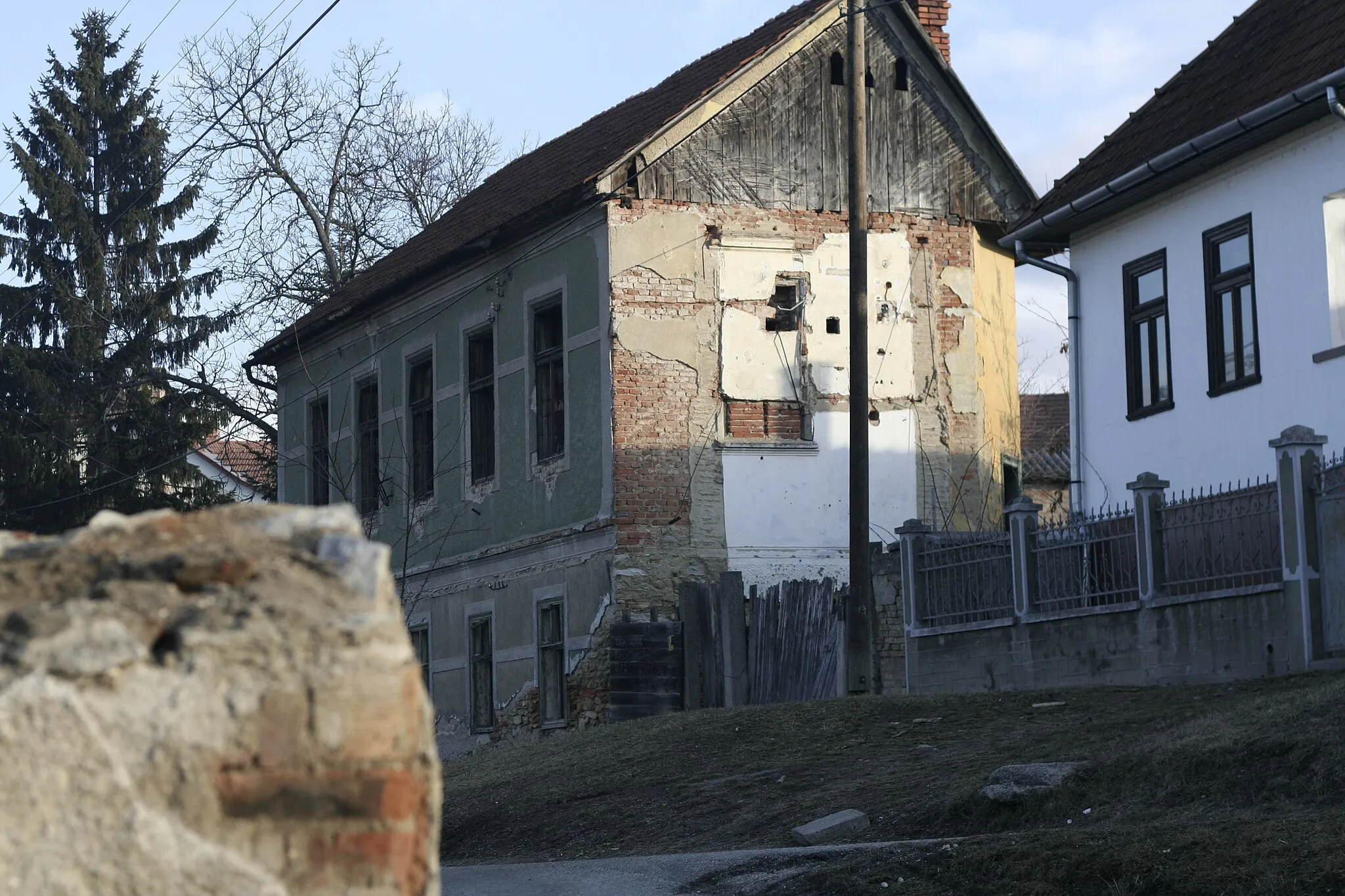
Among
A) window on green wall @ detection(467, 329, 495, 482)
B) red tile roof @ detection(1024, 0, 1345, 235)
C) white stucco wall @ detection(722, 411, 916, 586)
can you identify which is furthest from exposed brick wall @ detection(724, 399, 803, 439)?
window on green wall @ detection(467, 329, 495, 482)

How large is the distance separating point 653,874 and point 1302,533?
246 inches

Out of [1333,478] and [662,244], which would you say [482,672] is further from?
[1333,478]

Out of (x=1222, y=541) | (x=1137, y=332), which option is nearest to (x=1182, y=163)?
(x=1137, y=332)

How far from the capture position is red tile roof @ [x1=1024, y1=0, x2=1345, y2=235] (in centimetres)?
1780

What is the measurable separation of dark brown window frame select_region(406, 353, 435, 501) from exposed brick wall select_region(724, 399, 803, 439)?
19.7ft

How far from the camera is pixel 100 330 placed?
129ft

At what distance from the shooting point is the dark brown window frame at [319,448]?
1227 inches

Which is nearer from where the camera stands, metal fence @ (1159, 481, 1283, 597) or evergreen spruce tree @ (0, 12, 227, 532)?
metal fence @ (1159, 481, 1283, 597)

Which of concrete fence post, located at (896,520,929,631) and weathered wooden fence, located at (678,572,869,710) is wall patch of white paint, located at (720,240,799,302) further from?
concrete fence post, located at (896,520,929,631)

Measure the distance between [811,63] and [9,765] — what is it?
878 inches

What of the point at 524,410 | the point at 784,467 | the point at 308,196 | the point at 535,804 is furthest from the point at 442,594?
the point at 308,196

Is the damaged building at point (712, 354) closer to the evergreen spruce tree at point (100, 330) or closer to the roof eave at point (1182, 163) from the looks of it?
the roof eave at point (1182, 163)

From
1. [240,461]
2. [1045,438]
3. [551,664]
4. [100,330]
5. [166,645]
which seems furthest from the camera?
[240,461]

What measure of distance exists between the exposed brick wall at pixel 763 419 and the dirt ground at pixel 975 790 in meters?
5.69
